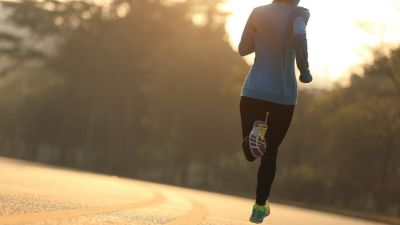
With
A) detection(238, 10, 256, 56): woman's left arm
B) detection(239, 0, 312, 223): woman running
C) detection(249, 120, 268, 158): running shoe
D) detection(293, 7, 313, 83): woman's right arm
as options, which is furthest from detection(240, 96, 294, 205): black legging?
detection(238, 10, 256, 56): woman's left arm

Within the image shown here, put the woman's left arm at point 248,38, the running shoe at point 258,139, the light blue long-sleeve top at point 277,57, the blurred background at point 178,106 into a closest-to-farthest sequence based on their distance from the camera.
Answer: the running shoe at point 258,139 < the light blue long-sleeve top at point 277,57 < the woman's left arm at point 248,38 < the blurred background at point 178,106

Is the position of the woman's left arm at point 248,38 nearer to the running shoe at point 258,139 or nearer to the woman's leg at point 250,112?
the woman's leg at point 250,112

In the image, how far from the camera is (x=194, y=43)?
189 feet

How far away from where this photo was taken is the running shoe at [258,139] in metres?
→ 7.41

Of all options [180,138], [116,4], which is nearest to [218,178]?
[180,138]

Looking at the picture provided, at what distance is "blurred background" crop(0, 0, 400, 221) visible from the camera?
46.6 m

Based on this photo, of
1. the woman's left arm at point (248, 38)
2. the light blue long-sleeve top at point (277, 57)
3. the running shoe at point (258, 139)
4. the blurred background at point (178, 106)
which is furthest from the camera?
the blurred background at point (178, 106)

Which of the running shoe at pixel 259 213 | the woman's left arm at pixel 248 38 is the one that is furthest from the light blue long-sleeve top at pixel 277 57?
the running shoe at pixel 259 213

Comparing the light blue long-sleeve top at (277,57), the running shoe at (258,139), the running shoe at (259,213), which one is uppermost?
the light blue long-sleeve top at (277,57)

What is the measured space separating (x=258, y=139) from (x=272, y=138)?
37 cm

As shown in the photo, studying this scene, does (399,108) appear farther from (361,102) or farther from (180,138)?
(180,138)

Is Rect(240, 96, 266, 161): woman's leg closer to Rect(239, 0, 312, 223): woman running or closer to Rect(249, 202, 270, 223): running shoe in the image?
Rect(239, 0, 312, 223): woman running

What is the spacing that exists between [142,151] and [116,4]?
11.3 m

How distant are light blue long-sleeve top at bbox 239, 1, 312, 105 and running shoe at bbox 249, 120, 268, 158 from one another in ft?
0.89
